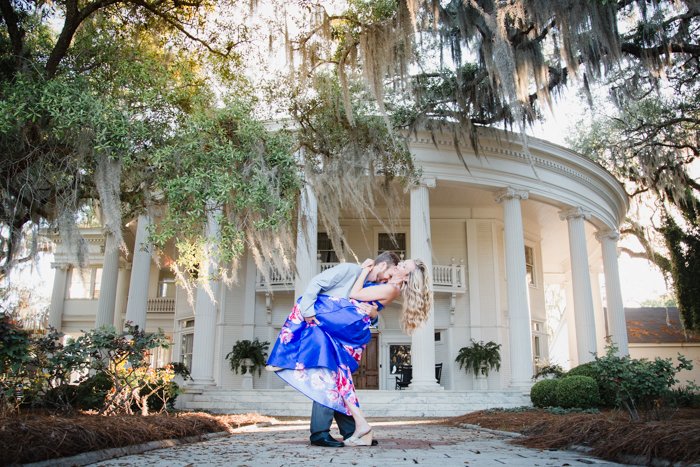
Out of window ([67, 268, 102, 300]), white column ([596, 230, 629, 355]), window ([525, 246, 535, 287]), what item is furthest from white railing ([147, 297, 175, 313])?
white column ([596, 230, 629, 355])

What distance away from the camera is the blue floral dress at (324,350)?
17.0 feet

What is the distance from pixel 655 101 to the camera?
17.4 meters

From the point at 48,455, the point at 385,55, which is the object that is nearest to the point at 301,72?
the point at 385,55

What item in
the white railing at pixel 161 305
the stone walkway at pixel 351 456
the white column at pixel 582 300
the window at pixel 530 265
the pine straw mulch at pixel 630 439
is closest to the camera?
the pine straw mulch at pixel 630 439

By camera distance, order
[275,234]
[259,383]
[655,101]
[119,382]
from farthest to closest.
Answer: [259,383]
[655,101]
[275,234]
[119,382]

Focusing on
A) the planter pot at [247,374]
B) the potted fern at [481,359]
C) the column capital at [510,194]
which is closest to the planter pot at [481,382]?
the potted fern at [481,359]

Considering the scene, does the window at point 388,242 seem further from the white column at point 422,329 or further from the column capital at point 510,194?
the white column at point 422,329

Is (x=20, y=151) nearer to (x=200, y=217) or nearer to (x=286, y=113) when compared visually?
(x=200, y=217)

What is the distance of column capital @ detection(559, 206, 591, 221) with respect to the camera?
19.6 m

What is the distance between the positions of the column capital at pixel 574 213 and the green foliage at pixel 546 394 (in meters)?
8.36

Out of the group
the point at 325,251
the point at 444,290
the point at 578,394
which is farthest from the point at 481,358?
the point at 578,394

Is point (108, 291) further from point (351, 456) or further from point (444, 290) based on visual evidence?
point (351, 456)

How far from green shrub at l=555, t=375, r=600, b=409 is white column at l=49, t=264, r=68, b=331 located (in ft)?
64.8

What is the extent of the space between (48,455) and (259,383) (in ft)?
54.0
